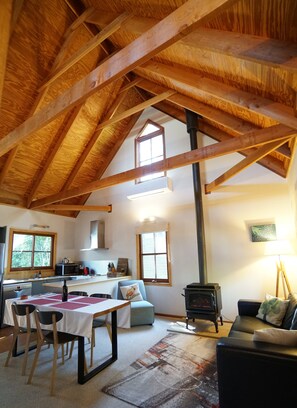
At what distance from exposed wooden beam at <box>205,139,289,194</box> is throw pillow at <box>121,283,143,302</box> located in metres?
2.83

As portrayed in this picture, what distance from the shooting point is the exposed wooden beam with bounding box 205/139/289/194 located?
11.2 ft

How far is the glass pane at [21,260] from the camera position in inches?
231

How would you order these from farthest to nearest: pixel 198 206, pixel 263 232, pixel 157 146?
pixel 157 146
pixel 198 206
pixel 263 232

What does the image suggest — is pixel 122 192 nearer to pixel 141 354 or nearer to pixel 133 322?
pixel 133 322

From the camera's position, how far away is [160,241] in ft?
19.2

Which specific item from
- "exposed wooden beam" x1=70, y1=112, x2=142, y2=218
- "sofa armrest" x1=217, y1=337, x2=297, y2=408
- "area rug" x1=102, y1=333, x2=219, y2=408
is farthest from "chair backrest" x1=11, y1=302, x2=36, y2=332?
"exposed wooden beam" x1=70, y1=112, x2=142, y2=218

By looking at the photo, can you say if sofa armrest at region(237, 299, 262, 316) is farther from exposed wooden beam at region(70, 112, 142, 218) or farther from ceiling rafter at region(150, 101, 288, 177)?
exposed wooden beam at region(70, 112, 142, 218)

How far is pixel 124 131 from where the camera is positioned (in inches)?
269

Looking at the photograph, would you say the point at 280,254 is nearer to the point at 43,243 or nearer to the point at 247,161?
the point at 247,161

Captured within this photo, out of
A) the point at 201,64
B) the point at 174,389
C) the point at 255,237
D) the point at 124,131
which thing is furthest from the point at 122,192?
the point at 174,389

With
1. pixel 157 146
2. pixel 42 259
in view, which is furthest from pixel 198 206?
pixel 42 259

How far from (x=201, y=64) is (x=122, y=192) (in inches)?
164

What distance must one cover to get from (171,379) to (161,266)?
10.2ft

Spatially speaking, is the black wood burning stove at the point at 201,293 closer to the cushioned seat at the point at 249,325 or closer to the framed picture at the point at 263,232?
the cushioned seat at the point at 249,325
